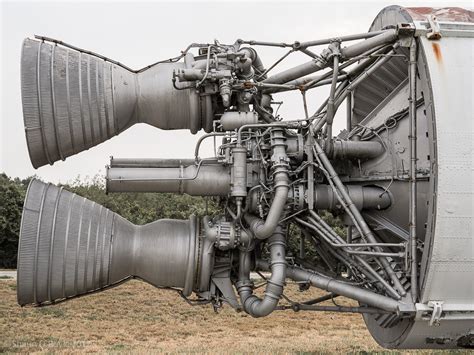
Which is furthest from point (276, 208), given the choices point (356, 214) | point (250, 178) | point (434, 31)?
point (434, 31)

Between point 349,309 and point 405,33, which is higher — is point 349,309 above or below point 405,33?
below

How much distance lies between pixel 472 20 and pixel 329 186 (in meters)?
2.45

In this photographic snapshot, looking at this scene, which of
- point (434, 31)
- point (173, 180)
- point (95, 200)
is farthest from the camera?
point (95, 200)

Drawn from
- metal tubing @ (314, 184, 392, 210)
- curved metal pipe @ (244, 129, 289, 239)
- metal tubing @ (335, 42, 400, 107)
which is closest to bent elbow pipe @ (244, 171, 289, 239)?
curved metal pipe @ (244, 129, 289, 239)

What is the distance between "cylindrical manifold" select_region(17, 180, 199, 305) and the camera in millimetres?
6766

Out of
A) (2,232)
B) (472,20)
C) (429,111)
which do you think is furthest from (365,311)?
(2,232)

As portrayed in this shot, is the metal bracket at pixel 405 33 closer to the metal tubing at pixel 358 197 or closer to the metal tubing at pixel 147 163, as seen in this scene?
the metal tubing at pixel 358 197

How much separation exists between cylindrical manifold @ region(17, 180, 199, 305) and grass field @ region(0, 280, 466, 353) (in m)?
4.72

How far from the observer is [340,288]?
22.7 ft

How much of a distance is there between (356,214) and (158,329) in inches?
379

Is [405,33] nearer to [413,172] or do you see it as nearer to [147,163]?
[413,172]

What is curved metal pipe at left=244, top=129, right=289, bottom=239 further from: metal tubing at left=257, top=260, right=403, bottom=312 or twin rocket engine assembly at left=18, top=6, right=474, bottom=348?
metal tubing at left=257, top=260, right=403, bottom=312

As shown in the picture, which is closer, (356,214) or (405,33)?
(405,33)

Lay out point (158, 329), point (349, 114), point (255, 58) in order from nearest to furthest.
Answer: point (255, 58) < point (349, 114) < point (158, 329)
